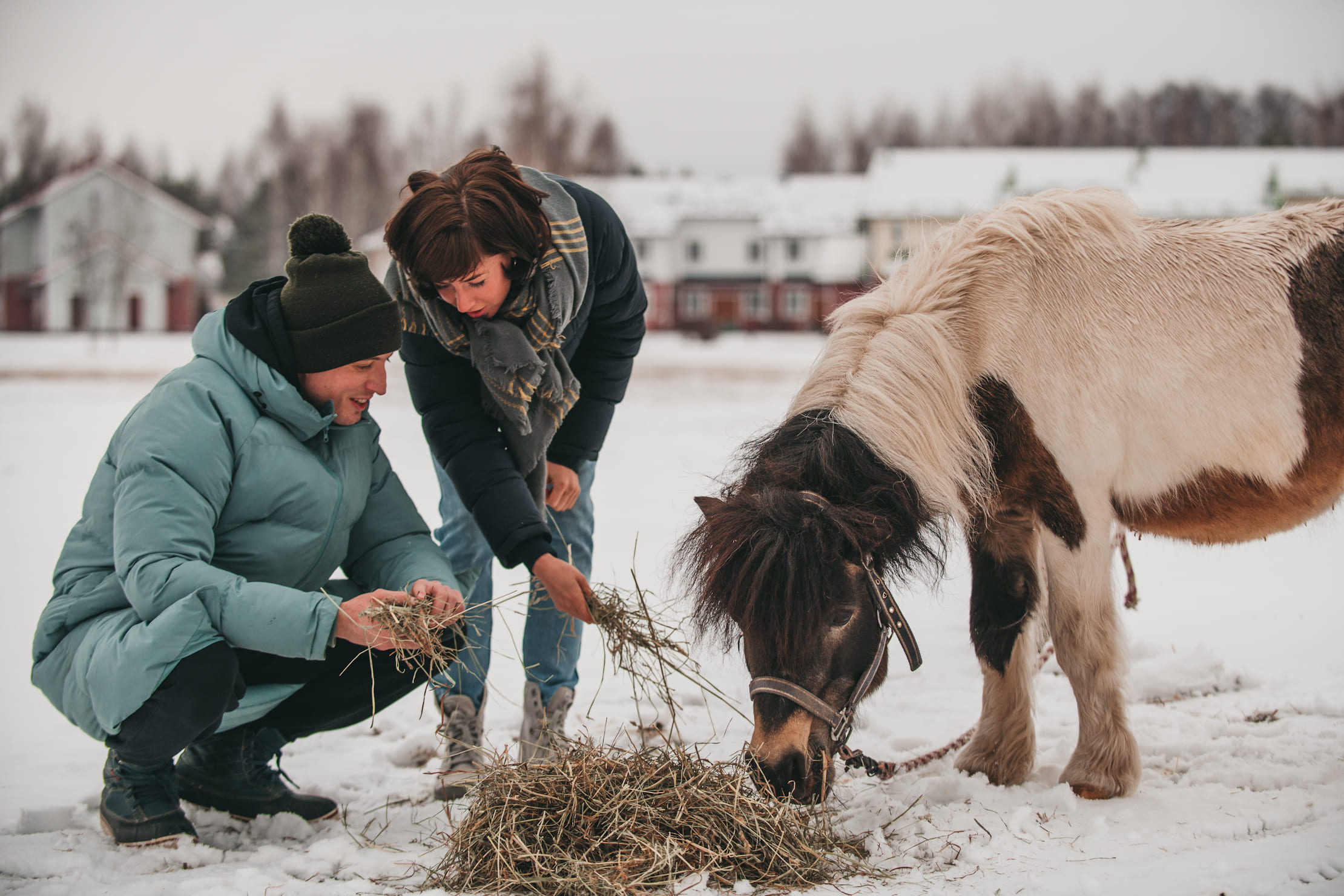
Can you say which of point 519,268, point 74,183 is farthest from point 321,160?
point 519,268

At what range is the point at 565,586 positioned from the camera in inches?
96.0

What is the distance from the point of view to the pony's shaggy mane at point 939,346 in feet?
8.18

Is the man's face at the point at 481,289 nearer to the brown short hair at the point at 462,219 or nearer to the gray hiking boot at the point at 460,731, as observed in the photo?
the brown short hair at the point at 462,219

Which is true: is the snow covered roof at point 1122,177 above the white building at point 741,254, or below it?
above

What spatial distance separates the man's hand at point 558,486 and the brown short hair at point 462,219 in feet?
2.58

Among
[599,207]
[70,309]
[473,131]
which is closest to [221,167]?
[70,309]

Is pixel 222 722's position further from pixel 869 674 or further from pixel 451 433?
pixel 869 674

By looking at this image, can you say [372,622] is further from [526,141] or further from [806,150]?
[806,150]

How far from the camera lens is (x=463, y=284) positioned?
7.88 ft

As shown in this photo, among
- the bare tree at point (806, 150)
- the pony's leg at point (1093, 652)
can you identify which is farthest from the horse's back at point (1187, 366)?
the bare tree at point (806, 150)

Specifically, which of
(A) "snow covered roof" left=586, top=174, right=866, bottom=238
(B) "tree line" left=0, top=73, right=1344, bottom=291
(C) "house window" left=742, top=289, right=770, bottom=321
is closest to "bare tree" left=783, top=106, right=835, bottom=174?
(B) "tree line" left=0, top=73, right=1344, bottom=291

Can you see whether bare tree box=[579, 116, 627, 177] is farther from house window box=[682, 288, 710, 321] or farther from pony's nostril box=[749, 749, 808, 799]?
pony's nostril box=[749, 749, 808, 799]

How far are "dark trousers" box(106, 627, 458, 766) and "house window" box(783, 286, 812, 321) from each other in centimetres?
4151

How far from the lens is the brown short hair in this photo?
2279 millimetres
